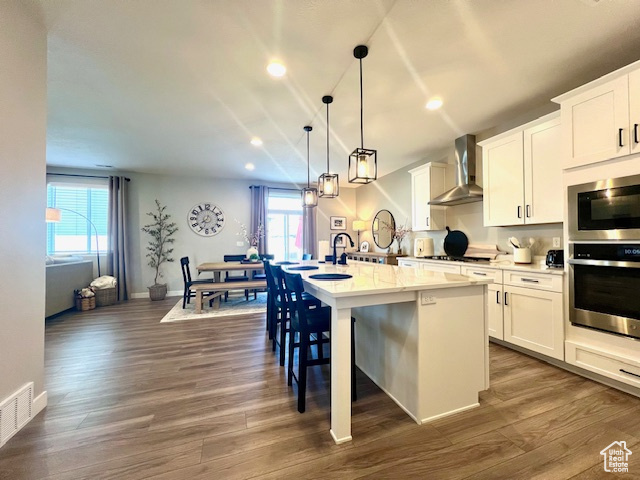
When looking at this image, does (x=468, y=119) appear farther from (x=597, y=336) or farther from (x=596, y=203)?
(x=597, y=336)

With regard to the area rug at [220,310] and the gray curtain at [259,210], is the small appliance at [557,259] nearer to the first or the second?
the area rug at [220,310]

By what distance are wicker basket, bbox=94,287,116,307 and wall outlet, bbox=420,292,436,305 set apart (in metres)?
5.76

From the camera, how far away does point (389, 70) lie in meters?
2.28

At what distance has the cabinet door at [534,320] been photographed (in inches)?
90.4

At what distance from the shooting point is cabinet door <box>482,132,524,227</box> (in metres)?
2.87

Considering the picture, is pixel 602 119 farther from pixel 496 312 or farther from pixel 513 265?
pixel 496 312

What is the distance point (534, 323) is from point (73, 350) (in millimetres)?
4770

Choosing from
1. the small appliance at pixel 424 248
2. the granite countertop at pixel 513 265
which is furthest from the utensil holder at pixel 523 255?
the small appliance at pixel 424 248

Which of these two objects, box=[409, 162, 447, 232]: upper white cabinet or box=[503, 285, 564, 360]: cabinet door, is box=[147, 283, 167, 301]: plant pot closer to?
box=[409, 162, 447, 232]: upper white cabinet

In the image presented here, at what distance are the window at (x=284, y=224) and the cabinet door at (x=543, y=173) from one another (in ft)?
16.0

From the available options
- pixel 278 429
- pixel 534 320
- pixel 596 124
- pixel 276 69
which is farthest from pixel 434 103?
pixel 278 429

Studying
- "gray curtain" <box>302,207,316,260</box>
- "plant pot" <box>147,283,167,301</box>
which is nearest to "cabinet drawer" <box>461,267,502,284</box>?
"gray curtain" <box>302,207,316,260</box>

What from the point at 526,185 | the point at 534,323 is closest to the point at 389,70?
the point at 526,185

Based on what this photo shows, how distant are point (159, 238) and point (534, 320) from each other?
21.7ft
